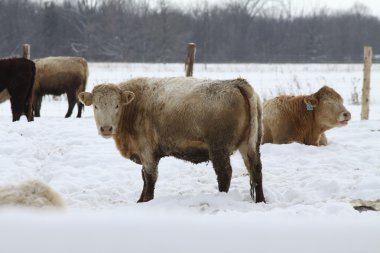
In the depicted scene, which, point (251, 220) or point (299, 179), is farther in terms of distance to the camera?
point (299, 179)

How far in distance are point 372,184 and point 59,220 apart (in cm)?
513

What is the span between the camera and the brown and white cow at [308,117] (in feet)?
28.0

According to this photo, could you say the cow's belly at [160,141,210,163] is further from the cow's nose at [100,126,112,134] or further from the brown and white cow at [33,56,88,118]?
the brown and white cow at [33,56,88,118]

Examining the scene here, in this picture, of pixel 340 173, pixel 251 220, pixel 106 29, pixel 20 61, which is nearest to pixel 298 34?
pixel 106 29

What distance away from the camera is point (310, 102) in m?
8.57

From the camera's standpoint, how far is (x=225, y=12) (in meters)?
74.0

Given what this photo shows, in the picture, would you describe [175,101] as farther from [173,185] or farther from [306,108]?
[306,108]

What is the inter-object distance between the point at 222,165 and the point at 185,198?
49cm

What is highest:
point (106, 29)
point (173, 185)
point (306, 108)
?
point (106, 29)

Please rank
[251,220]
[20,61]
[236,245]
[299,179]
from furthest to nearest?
[20,61]
[299,179]
[251,220]
[236,245]

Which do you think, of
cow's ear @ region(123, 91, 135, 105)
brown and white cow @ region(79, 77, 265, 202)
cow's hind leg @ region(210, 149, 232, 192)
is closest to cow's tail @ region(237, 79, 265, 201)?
brown and white cow @ region(79, 77, 265, 202)

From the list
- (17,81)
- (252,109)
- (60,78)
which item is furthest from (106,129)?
(60,78)

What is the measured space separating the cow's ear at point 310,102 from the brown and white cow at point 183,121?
3.30m

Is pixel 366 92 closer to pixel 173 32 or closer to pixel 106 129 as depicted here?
pixel 106 129
